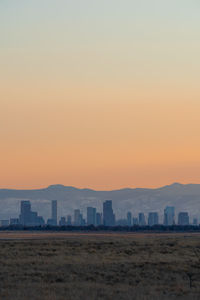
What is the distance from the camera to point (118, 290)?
36062mm

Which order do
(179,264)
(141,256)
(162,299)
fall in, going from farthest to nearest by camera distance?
1. (141,256)
2. (179,264)
3. (162,299)

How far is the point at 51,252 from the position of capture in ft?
201

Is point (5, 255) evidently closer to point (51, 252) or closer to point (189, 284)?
point (51, 252)

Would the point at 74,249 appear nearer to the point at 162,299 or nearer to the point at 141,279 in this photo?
A: the point at 141,279

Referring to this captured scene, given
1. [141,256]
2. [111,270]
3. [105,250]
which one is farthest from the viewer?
[105,250]

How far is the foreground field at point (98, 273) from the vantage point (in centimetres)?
3466

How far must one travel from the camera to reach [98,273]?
144 feet

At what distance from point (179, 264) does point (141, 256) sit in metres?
7.82

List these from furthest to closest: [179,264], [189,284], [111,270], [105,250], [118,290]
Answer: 1. [105,250]
2. [179,264]
3. [111,270]
4. [189,284]
5. [118,290]

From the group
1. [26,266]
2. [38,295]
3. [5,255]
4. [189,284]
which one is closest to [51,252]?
[5,255]

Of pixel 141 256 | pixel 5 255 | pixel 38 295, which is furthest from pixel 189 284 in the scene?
pixel 5 255

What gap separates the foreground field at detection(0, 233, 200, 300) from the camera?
3466 centimetres

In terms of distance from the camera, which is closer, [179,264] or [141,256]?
[179,264]

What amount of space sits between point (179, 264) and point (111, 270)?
22.0 ft
